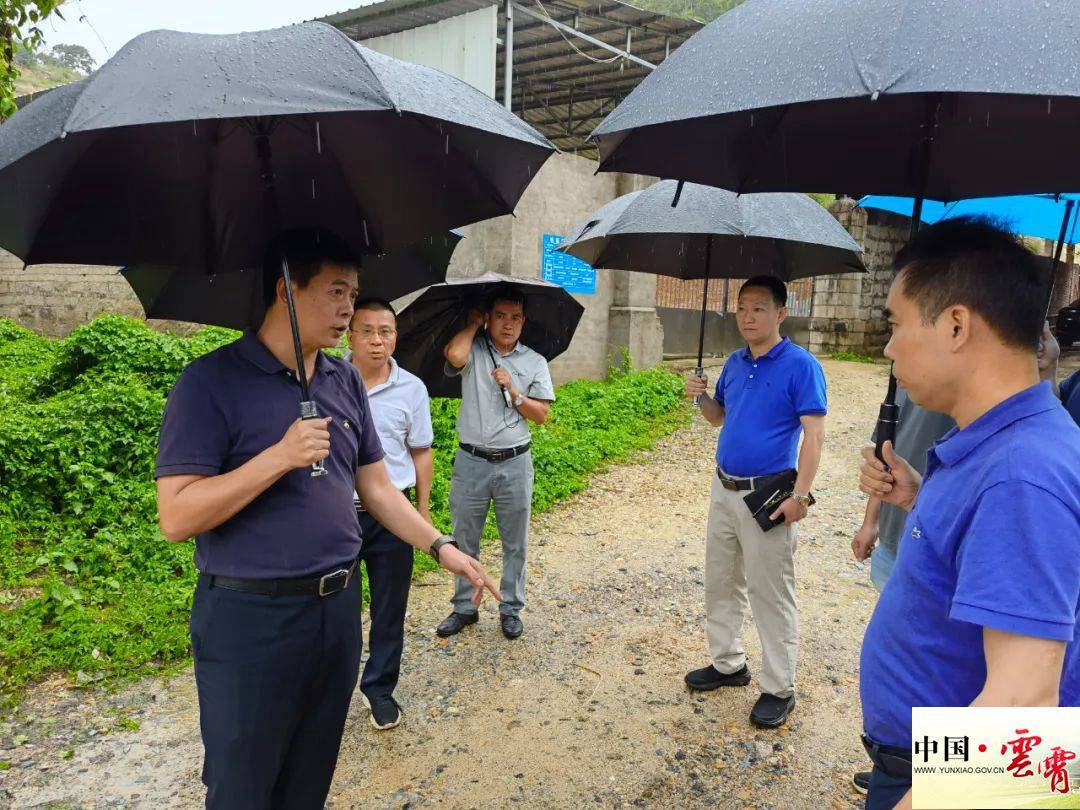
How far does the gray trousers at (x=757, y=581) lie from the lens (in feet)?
11.1

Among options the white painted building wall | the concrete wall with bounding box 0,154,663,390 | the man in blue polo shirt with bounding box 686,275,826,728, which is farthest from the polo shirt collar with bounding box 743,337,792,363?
the white painted building wall

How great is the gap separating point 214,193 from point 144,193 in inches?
8.2

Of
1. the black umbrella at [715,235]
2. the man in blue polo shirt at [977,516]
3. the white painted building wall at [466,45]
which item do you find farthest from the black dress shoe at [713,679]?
the white painted building wall at [466,45]

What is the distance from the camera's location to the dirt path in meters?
2.98

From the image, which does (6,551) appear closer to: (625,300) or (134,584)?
(134,584)

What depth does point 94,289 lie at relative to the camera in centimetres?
1070

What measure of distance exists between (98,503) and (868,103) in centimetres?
527

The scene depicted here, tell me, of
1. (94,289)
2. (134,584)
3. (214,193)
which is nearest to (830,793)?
(214,193)

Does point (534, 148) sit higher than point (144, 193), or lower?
higher

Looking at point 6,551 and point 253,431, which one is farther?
point 6,551

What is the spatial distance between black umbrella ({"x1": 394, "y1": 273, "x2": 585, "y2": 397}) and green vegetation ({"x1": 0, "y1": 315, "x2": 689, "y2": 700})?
1755 mm

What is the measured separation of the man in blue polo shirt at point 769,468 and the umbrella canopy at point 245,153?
5.07 feet

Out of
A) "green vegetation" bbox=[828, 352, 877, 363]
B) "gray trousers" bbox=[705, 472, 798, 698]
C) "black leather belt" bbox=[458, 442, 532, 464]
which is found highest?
"black leather belt" bbox=[458, 442, 532, 464]

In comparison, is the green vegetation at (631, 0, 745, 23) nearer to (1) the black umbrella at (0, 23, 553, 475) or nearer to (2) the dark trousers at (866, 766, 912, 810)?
(1) the black umbrella at (0, 23, 553, 475)
